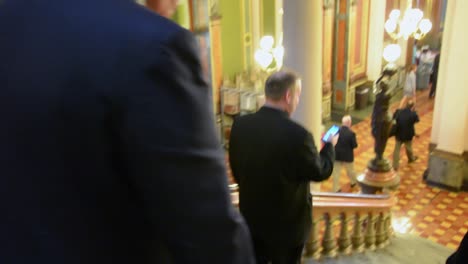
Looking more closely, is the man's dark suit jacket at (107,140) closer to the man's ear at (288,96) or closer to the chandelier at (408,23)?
the man's ear at (288,96)

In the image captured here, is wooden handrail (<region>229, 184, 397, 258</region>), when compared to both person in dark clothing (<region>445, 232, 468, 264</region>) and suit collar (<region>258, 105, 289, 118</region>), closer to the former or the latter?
suit collar (<region>258, 105, 289, 118</region>)

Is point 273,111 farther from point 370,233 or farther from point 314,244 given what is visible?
point 370,233

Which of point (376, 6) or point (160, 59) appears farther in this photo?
point (376, 6)

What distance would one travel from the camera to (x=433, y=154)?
29.4ft

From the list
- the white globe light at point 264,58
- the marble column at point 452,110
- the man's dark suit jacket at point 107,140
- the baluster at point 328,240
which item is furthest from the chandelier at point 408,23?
the man's dark suit jacket at point 107,140

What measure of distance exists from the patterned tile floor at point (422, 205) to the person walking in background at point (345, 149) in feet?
1.25

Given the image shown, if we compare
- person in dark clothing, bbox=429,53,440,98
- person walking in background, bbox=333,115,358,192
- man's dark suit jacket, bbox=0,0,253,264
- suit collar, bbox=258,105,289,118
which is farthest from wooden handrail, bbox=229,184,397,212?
person in dark clothing, bbox=429,53,440,98

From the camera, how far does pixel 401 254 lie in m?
5.36

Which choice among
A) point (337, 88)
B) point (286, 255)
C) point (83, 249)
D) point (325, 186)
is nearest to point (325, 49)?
point (337, 88)

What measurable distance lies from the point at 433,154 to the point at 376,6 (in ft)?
16.8

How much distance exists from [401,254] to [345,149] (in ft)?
10.8

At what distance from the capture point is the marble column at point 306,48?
4559mm

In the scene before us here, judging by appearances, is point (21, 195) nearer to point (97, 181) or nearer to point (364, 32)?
point (97, 181)

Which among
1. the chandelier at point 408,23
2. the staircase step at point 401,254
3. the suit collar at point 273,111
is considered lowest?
the staircase step at point 401,254
